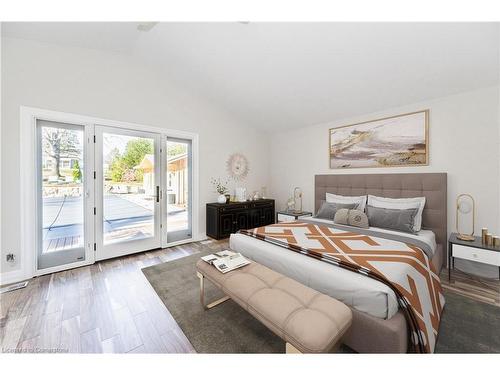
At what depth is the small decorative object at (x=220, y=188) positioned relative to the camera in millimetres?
4133

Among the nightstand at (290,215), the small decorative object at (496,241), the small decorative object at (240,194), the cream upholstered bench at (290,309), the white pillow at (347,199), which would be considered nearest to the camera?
the cream upholstered bench at (290,309)

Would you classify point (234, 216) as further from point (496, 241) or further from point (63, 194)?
point (496, 241)

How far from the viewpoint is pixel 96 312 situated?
6.12ft

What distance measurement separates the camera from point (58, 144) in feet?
8.84

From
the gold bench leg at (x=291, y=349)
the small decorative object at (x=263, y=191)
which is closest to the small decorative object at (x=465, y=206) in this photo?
the gold bench leg at (x=291, y=349)

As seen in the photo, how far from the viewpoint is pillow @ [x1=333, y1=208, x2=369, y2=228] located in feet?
9.07

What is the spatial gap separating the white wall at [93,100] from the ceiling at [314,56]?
7.4 inches

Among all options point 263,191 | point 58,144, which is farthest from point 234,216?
point 58,144

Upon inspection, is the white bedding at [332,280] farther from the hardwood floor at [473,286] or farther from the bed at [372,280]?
the hardwood floor at [473,286]

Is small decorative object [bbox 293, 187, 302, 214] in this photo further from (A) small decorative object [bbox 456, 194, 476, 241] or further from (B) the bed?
(A) small decorative object [bbox 456, 194, 476, 241]

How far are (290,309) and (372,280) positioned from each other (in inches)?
25.9

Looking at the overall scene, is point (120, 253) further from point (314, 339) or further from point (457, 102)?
point (457, 102)

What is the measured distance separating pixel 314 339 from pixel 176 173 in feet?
11.1

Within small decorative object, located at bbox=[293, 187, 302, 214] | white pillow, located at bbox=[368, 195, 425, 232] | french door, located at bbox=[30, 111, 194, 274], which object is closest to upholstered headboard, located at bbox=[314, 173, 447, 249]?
white pillow, located at bbox=[368, 195, 425, 232]
